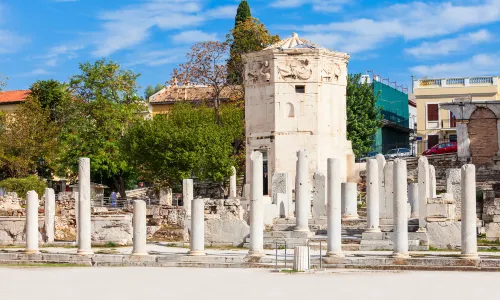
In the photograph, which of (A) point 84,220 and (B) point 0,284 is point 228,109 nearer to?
(A) point 84,220

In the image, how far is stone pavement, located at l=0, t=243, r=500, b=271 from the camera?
89.2ft

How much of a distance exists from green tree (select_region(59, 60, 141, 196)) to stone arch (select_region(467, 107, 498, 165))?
818 inches

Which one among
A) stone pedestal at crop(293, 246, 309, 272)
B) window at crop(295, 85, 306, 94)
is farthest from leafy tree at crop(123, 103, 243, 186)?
stone pedestal at crop(293, 246, 309, 272)

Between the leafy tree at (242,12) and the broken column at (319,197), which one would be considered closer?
the broken column at (319,197)

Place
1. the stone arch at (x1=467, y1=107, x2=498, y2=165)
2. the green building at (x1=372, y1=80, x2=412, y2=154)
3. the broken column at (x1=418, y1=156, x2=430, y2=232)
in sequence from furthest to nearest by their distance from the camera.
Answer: the green building at (x1=372, y1=80, x2=412, y2=154), the stone arch at (x1=467, y1=107, x2=498, y2=165), the broken column at (x1=418, y1=156, x2=430, y2=232)

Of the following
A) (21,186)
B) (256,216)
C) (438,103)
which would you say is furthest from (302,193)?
(438,103)

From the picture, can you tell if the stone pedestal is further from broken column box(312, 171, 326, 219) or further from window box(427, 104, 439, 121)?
window box(427, 104, 439, 121)

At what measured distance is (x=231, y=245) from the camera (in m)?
35.3

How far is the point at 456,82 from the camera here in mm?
71688

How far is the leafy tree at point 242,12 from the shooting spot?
236 ft

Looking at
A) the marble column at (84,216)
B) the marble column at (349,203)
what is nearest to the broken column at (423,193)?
the marble column at (349,203)

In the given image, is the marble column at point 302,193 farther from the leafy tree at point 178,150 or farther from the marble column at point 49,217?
the leafy tree at point 178,150

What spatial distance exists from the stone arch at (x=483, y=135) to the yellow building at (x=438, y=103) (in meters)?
13.5

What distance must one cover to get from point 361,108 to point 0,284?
43656 mm
